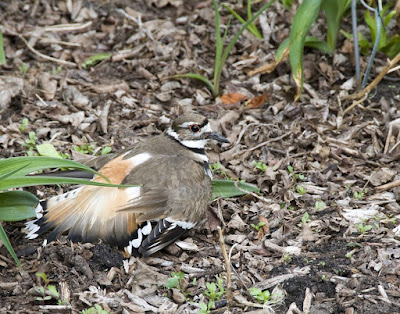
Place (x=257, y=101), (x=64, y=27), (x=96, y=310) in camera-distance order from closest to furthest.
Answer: (x=96, y=310), (x=257, y=101), (x=64, y=27)

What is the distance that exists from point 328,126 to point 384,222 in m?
1.61

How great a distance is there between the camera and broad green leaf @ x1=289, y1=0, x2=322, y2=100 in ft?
20.1

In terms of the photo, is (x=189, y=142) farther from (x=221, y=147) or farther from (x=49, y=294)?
(x=49, y=294)

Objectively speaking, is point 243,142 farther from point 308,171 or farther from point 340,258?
point 340,258

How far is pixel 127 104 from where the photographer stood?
664cm

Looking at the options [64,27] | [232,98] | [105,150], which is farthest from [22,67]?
[232,98]

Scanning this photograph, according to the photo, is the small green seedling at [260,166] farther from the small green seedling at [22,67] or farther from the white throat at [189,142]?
the small green seedling at [22,67]

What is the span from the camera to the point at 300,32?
20.2 ft

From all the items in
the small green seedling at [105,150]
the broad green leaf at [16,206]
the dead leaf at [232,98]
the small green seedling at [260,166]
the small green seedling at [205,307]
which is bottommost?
the small green seedling at [205,307]

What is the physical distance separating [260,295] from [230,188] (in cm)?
148

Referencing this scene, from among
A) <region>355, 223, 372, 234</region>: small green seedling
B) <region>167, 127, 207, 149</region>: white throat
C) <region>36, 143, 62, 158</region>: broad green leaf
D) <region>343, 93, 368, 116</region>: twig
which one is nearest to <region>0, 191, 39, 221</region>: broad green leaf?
<region>36, 143, 62, 158</region>: broad green leaf

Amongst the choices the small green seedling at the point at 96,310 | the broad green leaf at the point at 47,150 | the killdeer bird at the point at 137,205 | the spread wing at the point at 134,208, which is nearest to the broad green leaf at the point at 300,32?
the killdeer bird at the point at 137,205

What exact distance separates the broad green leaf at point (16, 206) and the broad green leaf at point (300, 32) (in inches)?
119

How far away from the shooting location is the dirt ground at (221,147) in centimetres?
428
